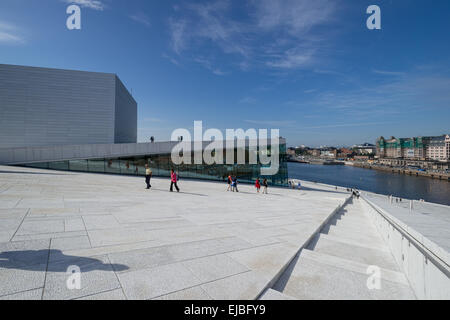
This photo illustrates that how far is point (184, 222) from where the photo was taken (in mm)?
6562

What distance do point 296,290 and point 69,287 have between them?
3.07 meters

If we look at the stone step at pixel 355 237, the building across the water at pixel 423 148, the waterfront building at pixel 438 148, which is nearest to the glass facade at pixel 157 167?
the stone step at pixel 355 237

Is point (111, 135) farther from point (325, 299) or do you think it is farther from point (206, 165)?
point (325, 299)

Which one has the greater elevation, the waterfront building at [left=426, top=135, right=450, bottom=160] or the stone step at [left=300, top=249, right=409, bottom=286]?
the waterfront building at [left=426, top=135, right=450, bottom=160]

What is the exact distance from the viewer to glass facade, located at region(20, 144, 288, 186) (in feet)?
76.0

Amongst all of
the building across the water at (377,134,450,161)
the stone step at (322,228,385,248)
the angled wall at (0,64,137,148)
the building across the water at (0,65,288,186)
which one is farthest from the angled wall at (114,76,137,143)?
the building across the water at (377,134,450,161)

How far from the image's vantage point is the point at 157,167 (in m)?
24.6

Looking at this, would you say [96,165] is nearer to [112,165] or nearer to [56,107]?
[112,165]

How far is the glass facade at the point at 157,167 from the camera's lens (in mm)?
23172

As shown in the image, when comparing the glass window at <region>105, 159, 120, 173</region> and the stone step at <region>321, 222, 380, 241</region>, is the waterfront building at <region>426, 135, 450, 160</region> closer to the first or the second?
the stone step at <region>321, 222, 380, 241</region>

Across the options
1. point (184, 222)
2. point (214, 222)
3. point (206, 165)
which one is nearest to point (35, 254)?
point (184, 222)

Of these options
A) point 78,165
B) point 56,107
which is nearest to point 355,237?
point 78,165

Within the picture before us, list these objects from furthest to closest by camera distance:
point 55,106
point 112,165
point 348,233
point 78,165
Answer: point 55,106
point 112,165
point 78,165
point 348,233

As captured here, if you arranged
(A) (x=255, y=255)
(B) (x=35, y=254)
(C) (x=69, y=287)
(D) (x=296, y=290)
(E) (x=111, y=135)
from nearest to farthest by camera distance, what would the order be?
(C) (x=69, y=287) → (D) (x=296, y=290) → (B) (x=35, y=254) → (A) (x=255, y=255) → (E) (x=111, y=135)
